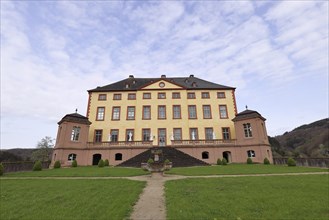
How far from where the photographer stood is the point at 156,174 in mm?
15758

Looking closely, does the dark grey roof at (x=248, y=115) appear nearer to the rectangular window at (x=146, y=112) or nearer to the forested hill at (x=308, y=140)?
the rectangular window at (x=146, y=112)

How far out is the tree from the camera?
148ft

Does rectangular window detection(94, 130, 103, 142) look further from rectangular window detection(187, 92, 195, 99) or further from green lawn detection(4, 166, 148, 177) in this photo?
rectangular window detection(187, 92, 195, 99)

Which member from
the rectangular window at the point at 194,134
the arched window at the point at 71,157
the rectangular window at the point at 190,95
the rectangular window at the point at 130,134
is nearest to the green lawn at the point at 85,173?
the arched window at the point at 71,157

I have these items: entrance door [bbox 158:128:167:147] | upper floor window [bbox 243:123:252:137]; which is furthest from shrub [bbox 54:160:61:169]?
upper floor window [bbox 243:123:252:137]

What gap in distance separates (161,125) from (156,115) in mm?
2162

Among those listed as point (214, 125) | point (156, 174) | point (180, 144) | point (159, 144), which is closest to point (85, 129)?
point (159, 144)

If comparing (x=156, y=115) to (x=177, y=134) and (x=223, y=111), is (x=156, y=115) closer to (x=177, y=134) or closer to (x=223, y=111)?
(x=177, y=134)

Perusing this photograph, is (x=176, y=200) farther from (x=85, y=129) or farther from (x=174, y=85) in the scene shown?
(x=174, y=85)

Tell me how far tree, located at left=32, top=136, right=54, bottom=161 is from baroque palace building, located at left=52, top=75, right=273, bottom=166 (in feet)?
68.5

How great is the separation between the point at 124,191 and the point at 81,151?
23200 mm

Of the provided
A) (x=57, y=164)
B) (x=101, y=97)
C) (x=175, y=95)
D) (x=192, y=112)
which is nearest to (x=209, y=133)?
(x=192, y=112)

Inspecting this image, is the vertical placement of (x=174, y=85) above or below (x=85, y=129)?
above

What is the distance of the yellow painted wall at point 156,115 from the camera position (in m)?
33.5
